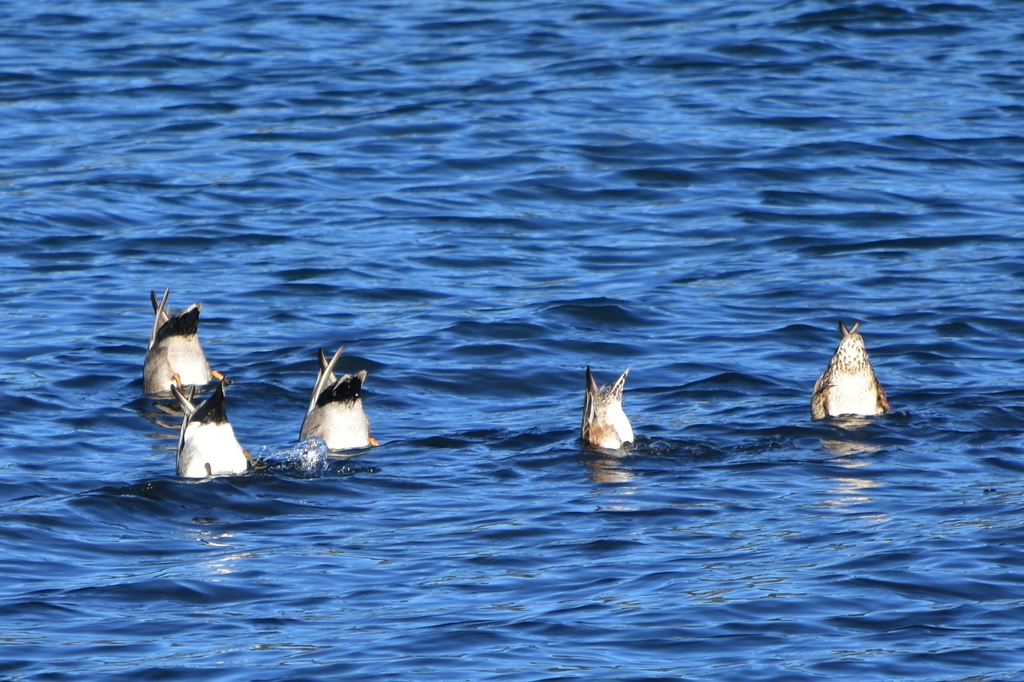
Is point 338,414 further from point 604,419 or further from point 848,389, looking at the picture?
point 848,389

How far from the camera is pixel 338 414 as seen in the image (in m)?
9.56

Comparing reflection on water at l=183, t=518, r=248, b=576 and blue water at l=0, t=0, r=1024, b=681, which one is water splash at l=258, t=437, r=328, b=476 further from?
reflection on water at l=183, t=518, r=248, b=576

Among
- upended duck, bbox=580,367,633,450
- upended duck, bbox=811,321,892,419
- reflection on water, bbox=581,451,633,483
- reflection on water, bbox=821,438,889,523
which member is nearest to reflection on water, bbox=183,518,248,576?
reflection on water, bbox=581,451,633,483

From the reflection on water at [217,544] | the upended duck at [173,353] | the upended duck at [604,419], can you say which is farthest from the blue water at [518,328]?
the upended duck at [173,353]

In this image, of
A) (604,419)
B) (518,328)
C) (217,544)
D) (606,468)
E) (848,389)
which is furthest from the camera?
(518,328)

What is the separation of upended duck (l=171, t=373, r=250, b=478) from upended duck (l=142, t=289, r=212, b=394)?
93.1 inches

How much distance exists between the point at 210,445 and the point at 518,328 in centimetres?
432

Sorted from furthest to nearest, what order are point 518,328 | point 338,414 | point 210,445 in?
1. point 518,328
2. point 338,414
3. point 210,445

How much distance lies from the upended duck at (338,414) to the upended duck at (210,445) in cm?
78

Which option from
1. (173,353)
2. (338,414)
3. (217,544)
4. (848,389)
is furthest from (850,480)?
(173,353)

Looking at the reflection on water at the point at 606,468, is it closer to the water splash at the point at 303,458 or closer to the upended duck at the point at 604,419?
the upended duck at the point at 604,419

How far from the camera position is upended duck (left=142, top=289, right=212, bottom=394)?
36.8ft

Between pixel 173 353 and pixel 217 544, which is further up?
pixel 173 353

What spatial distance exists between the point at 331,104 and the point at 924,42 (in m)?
8.02
